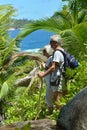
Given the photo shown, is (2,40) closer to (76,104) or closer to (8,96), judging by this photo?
(8,96)

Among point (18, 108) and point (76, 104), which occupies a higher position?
point (76, 104)

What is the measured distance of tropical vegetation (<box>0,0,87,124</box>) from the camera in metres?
8.51

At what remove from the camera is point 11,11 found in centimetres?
1400

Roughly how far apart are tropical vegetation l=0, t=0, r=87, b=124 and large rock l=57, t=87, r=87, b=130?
1.75 m

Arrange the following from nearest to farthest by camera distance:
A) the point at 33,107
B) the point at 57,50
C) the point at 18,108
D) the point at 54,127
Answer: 1. the point at 54,127
2. the point at 57,50
3. the point at 33,107
4. the point at 18,108

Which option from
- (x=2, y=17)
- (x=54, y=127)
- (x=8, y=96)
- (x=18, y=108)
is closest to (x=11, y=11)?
(x=2, y=17)

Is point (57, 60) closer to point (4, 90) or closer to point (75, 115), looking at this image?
point (75, 115)

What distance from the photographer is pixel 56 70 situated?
25.9 feet

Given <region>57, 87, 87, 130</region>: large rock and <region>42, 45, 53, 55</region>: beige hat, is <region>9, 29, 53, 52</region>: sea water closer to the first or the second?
<region>42, 45, 53, 55</region>: beige hat

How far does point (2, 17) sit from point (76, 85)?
5.69 m

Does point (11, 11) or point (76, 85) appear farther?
point (11, 11)

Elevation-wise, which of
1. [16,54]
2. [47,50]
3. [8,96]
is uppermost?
[47,50]

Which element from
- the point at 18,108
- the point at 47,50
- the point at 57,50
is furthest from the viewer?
the point at 18,108

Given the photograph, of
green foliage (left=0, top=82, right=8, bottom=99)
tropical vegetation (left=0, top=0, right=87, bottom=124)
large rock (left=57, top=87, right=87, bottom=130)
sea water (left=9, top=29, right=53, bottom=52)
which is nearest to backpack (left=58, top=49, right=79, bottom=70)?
tropical vegetation (left=0, top=0, right=87, bottom=124)
